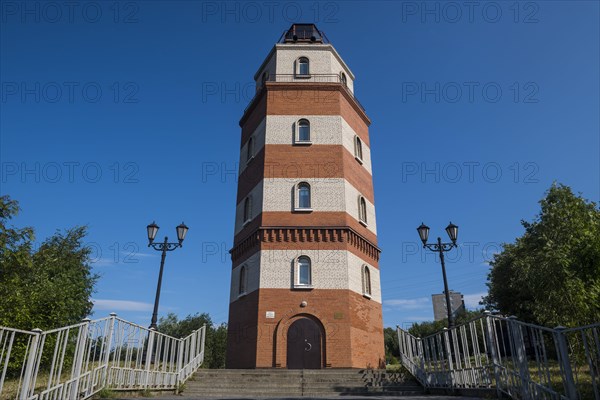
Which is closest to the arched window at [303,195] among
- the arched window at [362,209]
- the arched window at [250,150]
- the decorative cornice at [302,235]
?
the decorative cornice at [302,235]

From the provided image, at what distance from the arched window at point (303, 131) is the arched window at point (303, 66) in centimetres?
313

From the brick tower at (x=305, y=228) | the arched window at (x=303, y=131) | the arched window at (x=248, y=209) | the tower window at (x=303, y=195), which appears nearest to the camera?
the brick tower at (x=305, y=228)

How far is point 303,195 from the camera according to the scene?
60.4 ft

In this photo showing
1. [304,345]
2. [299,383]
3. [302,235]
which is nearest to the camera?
[299,383]

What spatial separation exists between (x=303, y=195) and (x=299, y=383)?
804 cm

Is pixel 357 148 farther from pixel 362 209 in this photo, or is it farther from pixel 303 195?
pixel 303 195

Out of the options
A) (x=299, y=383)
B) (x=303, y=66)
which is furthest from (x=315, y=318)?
(x=303, y=66)

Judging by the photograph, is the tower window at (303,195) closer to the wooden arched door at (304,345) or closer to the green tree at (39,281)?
the wooden arched door at (304,345)

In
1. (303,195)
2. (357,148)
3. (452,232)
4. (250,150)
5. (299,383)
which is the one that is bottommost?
(299,383)

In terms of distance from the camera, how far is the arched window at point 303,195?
1819 cm

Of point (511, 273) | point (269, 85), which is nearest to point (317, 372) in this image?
point (269, 85)

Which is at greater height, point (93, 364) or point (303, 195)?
point (303, 195)

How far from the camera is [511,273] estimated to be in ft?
105

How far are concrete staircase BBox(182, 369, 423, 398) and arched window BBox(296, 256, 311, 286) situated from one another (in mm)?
3830
